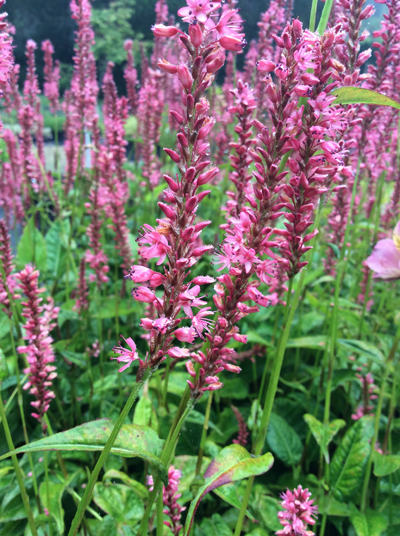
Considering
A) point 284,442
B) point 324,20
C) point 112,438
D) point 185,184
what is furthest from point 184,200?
point 284,442

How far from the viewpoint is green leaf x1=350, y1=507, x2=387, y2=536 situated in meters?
1.77

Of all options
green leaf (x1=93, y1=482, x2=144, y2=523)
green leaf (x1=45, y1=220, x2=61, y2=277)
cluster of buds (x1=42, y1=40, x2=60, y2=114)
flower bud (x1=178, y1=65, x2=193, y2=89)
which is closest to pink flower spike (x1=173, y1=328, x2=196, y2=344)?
flower bud (x1=178, y1=65, x2=193, y2=89)

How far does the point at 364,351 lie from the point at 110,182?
202cm

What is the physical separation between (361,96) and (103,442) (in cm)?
120

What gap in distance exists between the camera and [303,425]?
2.76 m

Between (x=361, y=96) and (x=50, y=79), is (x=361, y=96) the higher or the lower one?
the lower one

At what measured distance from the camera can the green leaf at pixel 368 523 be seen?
5.80ft

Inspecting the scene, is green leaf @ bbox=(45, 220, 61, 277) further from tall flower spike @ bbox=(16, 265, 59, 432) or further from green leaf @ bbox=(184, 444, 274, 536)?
green leaf @ bbox=(184, 444, 274, 536)

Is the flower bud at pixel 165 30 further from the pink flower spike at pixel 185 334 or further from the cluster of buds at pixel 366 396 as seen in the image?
the cluster of buds at pixel 366 396

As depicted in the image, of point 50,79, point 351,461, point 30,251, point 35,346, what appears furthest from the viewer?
point 50,79

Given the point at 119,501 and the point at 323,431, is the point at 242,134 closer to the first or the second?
the point at 323,431

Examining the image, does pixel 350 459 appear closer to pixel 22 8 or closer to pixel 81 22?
pixel 81 22

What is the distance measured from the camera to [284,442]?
242 centimetres

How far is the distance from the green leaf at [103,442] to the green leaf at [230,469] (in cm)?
18
